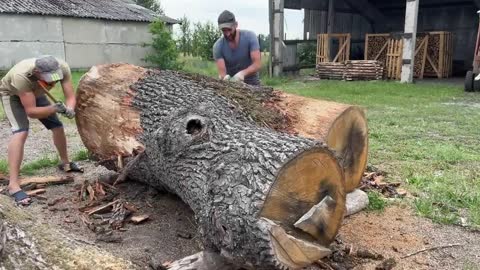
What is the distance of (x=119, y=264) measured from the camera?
2.58m

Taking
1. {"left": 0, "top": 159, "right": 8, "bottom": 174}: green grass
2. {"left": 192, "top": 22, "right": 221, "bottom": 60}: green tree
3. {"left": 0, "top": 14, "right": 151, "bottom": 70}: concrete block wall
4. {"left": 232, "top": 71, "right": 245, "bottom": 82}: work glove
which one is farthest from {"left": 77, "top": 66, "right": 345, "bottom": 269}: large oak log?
{"left": 192, "top": 22, "right": 221, "bottom": 60}: green tree

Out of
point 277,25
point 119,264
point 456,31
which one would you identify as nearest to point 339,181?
point 119,264

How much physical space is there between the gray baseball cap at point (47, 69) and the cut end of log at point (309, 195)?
8.12ft

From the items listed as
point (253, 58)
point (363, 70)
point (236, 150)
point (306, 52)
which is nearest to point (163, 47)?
point (306, 52)

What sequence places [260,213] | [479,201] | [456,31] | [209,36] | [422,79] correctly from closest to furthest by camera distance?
[260,213] < [479,201] < [422,79] < [456,31] < [209,36]

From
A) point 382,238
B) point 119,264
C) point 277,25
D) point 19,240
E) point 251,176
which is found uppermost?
point 277,25

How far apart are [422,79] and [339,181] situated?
578 inches

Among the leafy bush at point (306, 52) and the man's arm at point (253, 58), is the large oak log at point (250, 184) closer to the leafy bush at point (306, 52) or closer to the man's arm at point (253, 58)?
the man's arm at point (253, 58)

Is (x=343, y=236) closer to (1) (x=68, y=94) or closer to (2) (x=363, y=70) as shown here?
(1) (x=68, y=94)

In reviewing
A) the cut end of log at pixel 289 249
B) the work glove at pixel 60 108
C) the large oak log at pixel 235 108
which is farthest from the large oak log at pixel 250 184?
the work glove at pixel 60 108

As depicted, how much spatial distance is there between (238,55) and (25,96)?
2305 millimetres

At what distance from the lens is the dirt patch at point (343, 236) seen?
10.2 ft

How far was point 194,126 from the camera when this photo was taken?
3307 millimetres

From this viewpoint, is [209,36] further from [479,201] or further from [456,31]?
[479,201]
